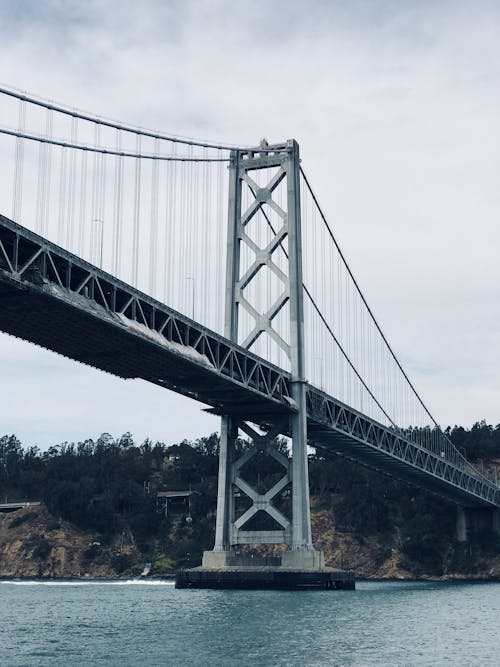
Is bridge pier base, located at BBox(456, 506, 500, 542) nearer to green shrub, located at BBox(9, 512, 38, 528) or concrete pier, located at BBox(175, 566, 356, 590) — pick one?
green shrub, located at BBox(9, 512, 38, 528)

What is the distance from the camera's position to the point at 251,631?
132 ft

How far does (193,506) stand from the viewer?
124 m

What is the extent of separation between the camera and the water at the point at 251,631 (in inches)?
1299

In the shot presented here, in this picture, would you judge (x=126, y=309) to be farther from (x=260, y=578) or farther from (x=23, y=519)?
(x=23, y=519)

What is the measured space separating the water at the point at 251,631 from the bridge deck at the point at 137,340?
35.6ft

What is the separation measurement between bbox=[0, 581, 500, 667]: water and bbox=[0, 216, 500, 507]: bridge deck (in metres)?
10.9

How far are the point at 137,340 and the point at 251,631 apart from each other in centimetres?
1337

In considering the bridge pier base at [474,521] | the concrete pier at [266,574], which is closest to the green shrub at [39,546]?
the bridge pier base at [474,521]

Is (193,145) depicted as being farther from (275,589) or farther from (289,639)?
(289,639)

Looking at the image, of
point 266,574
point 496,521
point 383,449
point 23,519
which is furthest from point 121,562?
point 266,574

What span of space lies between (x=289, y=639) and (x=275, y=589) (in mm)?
26255

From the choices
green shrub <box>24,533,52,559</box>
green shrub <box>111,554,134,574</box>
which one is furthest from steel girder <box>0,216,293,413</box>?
green shrub <box>24,533,52,559</box>

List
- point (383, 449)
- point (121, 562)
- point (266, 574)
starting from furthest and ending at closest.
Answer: point (121, 562) < point (383, 449) < point (266, 574)

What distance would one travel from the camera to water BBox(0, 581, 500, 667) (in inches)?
1299
